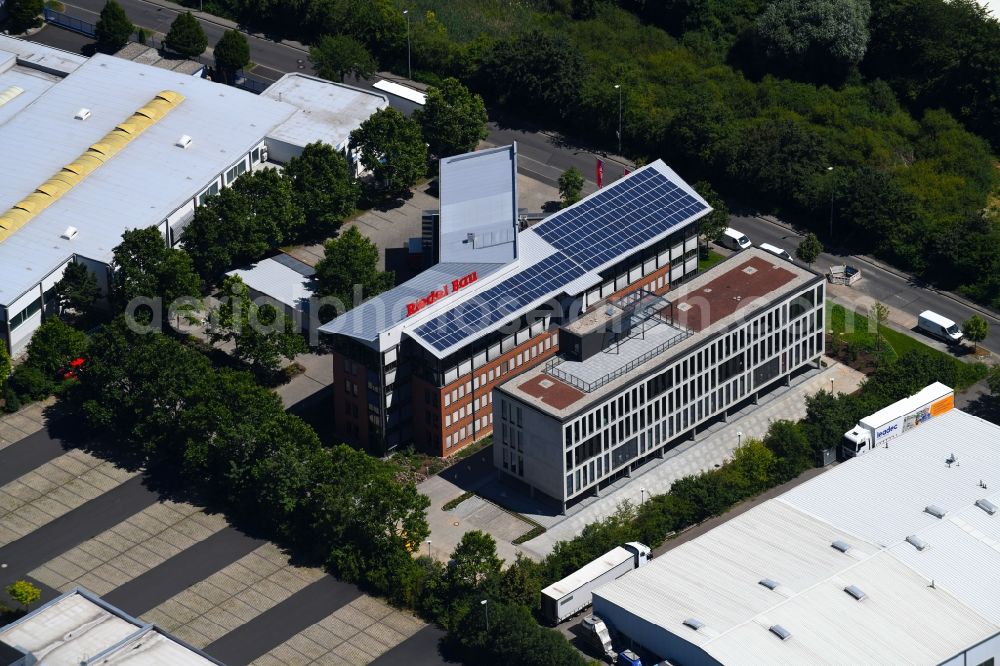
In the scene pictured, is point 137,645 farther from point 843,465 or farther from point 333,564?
point 843,465

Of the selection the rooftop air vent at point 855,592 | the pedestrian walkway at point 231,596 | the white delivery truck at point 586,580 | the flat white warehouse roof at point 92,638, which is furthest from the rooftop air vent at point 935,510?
the flat white warehouse roof at point 92,638

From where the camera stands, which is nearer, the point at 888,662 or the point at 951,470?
the point at 888,662

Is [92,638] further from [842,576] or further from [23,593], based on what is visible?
[842,576]

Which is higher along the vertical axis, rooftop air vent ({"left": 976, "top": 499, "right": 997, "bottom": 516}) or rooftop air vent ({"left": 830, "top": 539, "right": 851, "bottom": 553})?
rooftop air vent ({"left": 976, "top": 499, "right": 997, "bottom": 516})

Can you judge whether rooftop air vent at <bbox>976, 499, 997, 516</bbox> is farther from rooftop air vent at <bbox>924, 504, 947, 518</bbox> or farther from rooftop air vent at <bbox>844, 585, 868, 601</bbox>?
rooftop air vent at <bbox>844, 585, 868, 601</bbox>

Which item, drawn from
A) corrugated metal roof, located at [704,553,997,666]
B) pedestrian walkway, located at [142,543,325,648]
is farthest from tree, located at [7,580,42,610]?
corrugated metal roof, located at [704,553,997,666]

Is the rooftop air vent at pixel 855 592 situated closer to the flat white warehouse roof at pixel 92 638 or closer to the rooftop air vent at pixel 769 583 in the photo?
the rooftop air vent at pixel 769 583

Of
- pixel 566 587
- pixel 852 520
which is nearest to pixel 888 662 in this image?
pixel 852 520
